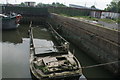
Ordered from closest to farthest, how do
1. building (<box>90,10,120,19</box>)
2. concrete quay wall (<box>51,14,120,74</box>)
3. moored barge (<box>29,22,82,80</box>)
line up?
1. moored barge (<box>29,22,82,80</box>)
2. concrete quay wall (<box>51,14,120,74</box>)
3. building (<box>90,10,120,19</box>)

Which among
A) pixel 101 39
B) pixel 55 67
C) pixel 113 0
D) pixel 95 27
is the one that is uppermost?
pixel 113 0

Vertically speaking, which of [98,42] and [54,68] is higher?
[98,42]

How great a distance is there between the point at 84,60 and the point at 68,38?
8679 mm

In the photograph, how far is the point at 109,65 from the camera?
11.5 meters

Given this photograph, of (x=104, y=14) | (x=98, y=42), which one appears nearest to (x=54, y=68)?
(x=98, y=42)

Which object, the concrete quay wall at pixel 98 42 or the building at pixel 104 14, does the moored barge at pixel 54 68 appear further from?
the building at pixel 104 14

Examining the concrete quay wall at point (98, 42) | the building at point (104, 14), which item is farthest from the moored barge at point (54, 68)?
the building at point (104, 14)

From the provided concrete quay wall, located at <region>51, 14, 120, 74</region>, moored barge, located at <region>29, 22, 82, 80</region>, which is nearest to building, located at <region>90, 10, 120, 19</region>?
concrete quay wall, located at <region>51, 14, 120, 74</region>

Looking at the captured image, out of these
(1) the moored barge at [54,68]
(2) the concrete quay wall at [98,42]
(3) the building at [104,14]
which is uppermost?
(3) the building at [104,14]

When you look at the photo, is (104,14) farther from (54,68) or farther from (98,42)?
(54,68)

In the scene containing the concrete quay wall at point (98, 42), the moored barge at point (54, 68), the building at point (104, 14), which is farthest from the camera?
the building at point (104, 14)

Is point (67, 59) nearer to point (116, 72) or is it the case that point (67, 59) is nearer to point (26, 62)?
point (116, 72)

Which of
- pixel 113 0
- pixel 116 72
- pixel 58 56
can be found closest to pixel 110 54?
pixel 116 72

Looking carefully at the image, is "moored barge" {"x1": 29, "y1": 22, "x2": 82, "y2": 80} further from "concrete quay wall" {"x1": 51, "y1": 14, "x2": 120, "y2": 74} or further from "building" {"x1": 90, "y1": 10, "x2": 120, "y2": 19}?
"building" {"x1": 90, "y1": 10, "x2": 120, "y2": 19}
